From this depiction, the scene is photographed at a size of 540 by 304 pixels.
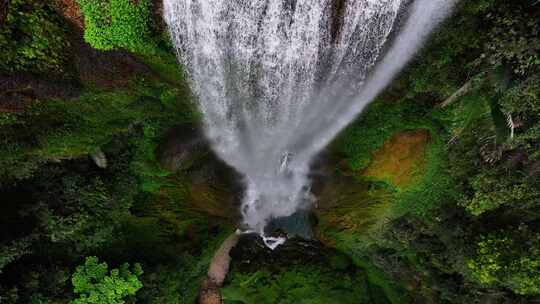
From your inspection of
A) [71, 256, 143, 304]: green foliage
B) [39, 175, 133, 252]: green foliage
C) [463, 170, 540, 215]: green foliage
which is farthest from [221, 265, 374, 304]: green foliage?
[463, 170, 540, 215]: green foliage

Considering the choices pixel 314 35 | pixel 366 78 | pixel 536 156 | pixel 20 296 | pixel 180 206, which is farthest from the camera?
pixel 180 206

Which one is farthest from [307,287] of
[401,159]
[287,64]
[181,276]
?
[287,64]

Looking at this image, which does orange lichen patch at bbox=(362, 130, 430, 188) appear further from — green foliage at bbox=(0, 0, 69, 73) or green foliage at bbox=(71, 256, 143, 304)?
green foliage at bbox=(0, 0, 69, 73)

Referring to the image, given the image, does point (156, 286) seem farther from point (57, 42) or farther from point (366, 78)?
point (366, 78)

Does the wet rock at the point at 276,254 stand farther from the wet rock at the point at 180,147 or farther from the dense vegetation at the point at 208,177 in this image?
the wet rock at the point at 180,147

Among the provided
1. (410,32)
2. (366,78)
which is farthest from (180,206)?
(410,32)

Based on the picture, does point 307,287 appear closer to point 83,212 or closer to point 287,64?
point 83,212
